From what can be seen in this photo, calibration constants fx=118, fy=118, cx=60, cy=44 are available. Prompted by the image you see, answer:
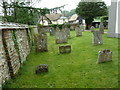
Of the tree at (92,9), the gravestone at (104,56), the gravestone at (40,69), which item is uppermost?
the tree at (92,9)

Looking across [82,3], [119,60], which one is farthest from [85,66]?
[82,3]

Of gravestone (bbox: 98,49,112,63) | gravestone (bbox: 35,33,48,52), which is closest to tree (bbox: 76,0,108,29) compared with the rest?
gravestone (bbox: 35,33,48,52)

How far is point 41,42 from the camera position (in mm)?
9406

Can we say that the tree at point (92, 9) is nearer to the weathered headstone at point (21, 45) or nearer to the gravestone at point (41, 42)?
the gravestone at point (41, 42)

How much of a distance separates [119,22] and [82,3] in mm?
13827

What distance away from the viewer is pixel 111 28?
14.4m

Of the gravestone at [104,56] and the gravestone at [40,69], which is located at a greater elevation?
the gravestone at [104,56]

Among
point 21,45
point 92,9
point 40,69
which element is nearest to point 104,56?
point 40,69

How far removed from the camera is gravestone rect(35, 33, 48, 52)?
366 inches

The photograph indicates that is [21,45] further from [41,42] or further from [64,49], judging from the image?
[64,49]

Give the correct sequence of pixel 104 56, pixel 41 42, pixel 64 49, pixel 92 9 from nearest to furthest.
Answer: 1. pixel 104 56
2. pixel 64 49
3. pixel 41 42
4. pixel 92 9

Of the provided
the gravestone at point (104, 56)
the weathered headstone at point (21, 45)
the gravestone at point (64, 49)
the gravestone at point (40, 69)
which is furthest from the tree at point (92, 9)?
the gravestone at point (40, 69)

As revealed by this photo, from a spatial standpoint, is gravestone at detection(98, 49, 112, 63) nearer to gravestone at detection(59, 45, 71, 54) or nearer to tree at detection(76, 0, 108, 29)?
gravestone at detection(59, 45, 71, 54)

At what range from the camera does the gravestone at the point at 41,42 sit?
9.29 m
